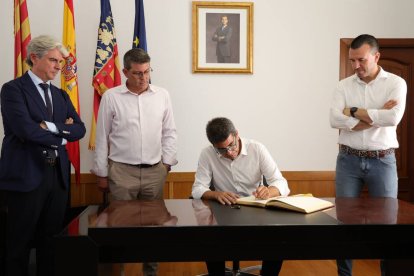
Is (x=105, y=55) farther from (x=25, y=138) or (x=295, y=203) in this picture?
(x=295, y=203)

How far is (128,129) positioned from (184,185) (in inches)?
47.9

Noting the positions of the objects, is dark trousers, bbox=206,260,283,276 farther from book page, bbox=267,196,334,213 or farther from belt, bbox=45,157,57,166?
belt, bbox=45,157,57,166

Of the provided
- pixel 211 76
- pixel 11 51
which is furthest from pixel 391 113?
pixel 11 51

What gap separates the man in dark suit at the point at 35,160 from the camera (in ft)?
7.20

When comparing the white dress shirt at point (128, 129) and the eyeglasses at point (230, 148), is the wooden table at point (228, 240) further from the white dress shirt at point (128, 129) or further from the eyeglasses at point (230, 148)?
the white dress shirt at point (128, 129)

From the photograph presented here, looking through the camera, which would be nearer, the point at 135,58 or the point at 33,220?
the point at 33,220

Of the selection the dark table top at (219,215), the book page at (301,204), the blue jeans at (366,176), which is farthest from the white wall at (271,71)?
the book page at (301,204)

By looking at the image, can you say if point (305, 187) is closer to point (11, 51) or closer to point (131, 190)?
point (131, 190)

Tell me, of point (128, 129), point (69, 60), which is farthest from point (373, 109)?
point (69, 60)

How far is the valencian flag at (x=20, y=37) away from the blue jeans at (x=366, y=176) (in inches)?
95.7

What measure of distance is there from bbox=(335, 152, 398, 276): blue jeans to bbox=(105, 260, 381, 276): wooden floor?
0.64 metres

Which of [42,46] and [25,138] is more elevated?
[42,46]

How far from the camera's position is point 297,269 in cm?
315

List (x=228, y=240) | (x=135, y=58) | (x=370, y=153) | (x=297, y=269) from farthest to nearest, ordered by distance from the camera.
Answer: (x=297, y=269) < (x=135, y=58) < (x=370, y=153) < (x=228, y=240)
